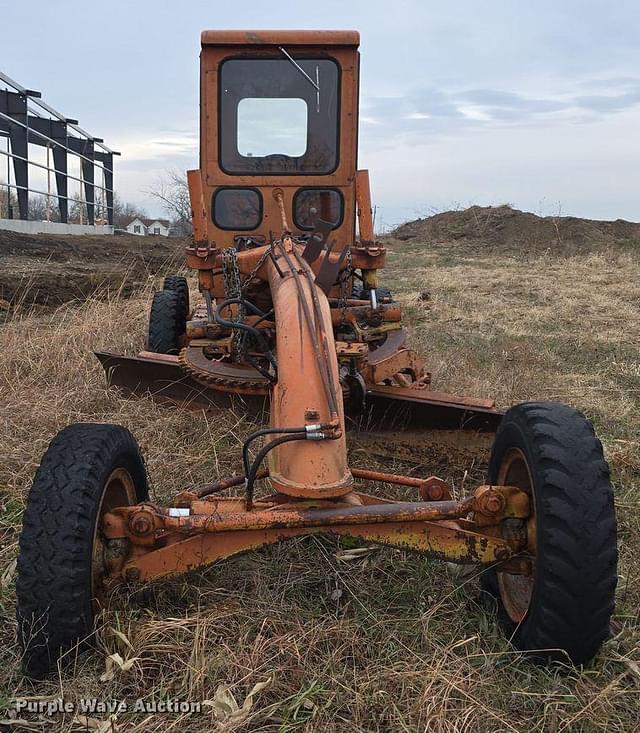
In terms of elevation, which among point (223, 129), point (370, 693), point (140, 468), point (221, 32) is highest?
point (221, 32)

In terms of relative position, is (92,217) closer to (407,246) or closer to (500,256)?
(407,246)

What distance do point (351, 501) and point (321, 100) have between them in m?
3.56

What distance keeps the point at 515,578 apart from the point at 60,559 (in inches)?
63.1

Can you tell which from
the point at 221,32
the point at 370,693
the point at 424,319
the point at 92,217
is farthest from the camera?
the point at 92,217

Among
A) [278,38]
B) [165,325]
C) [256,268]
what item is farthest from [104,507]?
[278,38]

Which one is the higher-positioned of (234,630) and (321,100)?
(321,100)

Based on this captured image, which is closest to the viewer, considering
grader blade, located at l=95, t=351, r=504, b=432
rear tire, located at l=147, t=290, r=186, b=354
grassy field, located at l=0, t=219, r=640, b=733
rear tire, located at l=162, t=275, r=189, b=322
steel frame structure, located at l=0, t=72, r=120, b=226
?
grassy field, located at l=0, t=219, r=640, b=733

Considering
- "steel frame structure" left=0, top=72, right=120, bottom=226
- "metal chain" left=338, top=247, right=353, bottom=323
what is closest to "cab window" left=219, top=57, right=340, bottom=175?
"metal chain" left=338, top=247, right=353, bottom=323

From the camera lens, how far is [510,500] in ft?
8.35

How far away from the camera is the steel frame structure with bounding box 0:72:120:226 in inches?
728

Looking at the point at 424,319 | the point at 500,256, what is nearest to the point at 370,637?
the point at 424,319

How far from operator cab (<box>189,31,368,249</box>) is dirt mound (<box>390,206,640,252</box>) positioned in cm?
1905

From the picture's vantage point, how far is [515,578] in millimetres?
2758

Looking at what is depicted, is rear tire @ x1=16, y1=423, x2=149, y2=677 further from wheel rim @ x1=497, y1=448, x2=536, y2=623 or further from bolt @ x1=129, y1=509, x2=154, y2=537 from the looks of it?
wheel rim @ x1=497, y1=448, x2=536, y2=623
